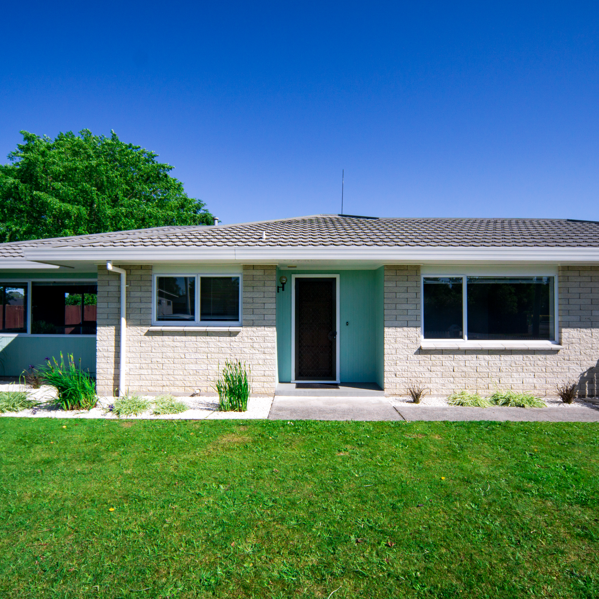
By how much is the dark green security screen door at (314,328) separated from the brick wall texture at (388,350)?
125cm

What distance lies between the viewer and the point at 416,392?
772cm

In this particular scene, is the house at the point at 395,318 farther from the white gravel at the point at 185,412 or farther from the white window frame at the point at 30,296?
A: the white window frame at the point at 30,296

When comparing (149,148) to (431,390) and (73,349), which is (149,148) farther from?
(431,390)

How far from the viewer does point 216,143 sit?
17391mm

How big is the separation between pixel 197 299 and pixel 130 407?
2.55 m

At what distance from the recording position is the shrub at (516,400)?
24.0 feet

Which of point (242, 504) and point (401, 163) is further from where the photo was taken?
point (401, 163)

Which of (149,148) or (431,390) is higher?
(149,148)

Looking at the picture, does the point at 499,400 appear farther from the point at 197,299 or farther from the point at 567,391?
the point at 197,299

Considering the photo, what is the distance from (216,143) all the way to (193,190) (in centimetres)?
1805

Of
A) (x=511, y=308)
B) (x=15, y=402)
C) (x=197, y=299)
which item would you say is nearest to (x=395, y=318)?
(x=511, y=308)

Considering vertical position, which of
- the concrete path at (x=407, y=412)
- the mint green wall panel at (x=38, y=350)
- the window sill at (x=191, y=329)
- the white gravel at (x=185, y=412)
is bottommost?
the white gravel at (x=185, y=412)

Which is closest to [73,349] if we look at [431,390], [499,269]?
[431,390]

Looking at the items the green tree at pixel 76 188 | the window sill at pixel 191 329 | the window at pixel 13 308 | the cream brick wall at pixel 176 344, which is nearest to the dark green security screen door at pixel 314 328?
the cream brick wall at pixel 176 344
